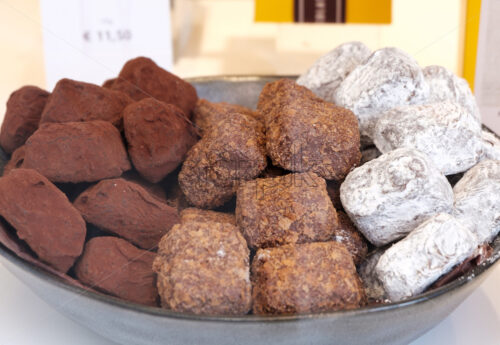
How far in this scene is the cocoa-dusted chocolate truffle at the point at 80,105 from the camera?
0.85 m

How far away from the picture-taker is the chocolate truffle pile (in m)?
0.63

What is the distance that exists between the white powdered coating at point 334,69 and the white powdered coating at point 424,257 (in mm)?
393

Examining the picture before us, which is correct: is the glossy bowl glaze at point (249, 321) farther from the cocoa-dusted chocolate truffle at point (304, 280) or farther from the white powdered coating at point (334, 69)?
the white powdered coating at point (334, 69)

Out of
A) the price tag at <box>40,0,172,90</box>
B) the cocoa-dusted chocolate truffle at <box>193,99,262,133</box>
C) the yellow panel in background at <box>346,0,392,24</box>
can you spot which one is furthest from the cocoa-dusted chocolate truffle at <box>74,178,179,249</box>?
the yellow panel in background at <box>346,0,392,24</box>

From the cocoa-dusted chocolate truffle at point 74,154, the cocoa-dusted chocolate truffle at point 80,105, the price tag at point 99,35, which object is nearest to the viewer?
the cocoa-dusted chocolate truffle at point 74,154

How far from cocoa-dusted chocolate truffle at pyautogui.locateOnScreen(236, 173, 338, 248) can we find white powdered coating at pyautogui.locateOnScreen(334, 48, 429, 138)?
0.74 feet

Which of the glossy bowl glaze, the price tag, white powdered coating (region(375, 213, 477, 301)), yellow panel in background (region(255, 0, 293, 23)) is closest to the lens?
the glossy bowl glaze

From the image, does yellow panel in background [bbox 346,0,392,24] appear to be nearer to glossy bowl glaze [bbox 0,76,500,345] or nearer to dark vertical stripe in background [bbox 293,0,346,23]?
dark vertical stripe in background [bbox 293,0,346,23]

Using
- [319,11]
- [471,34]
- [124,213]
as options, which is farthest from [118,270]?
[319,11]

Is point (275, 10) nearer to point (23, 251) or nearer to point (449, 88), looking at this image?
point (449, 88)

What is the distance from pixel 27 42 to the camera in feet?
3.54

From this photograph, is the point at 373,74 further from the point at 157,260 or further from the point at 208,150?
the point at 157,260

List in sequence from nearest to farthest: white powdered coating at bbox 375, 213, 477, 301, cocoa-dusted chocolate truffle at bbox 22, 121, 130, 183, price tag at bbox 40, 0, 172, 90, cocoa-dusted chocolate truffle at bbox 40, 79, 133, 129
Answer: white powdered coating at bbox 375, 213, 477, 301 < cocoa-dusted chocolate truffle at bbox 22, 121, 130, 183 < cocoa-dusted chocolate truffle at bbox 40, 79, 133, 129 < price tag at bbox 40, 0, 172, 90

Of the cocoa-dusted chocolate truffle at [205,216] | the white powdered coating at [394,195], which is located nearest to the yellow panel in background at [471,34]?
the white powdered coating at [394,195]
